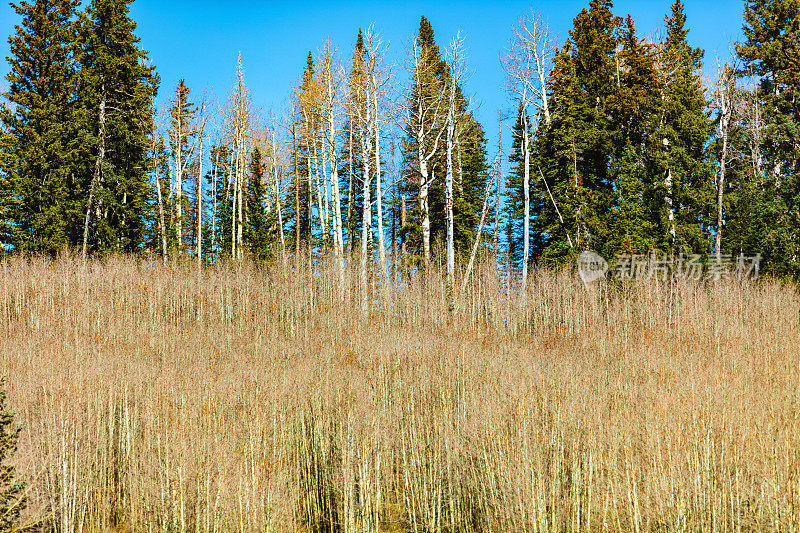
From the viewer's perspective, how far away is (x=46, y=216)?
77.9 ft

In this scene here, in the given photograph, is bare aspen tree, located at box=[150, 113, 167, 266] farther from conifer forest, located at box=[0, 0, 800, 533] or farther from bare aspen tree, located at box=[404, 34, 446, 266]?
bare aspen tree, located at box=[404, 34, 446, 266]

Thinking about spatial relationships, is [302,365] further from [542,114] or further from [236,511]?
[542,114]

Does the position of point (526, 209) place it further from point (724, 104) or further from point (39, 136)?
point (39, 136)

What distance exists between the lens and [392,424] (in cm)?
1160

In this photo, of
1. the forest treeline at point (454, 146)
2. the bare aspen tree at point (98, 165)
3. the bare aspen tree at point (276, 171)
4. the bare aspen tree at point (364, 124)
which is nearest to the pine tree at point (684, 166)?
the forest treeline at point (454, 146)

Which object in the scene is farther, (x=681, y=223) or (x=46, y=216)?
(x=681, y=223)

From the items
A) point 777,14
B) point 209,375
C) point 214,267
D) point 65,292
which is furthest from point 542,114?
point 65,292

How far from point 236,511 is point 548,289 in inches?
736

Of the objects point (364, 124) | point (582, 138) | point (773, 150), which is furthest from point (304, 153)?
point (773, 150)
